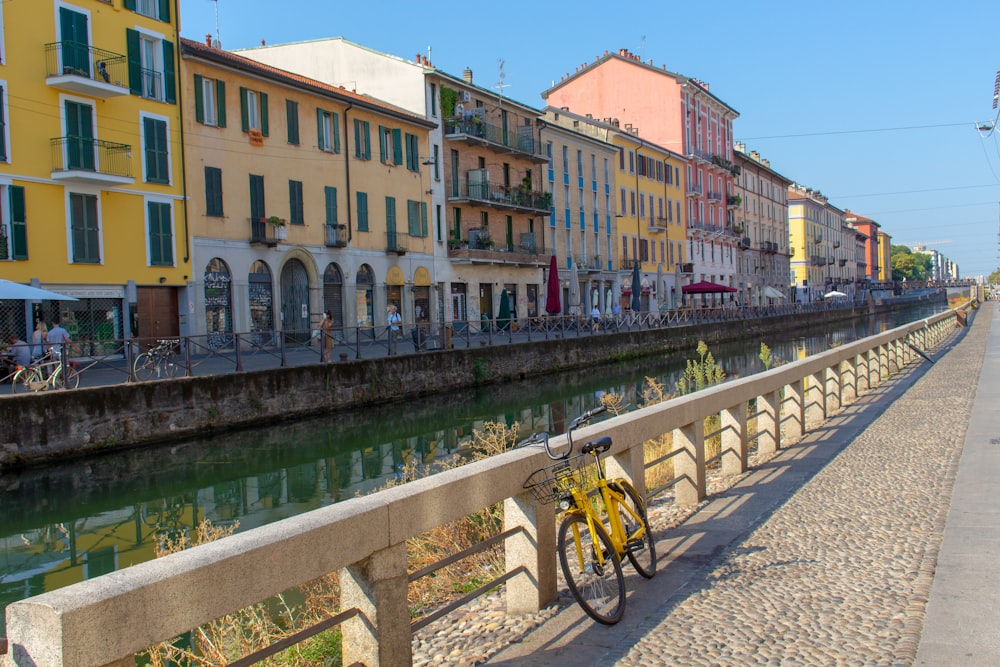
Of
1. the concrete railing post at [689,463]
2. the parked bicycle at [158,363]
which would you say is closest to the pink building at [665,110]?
the parked bicycle at [158,363]

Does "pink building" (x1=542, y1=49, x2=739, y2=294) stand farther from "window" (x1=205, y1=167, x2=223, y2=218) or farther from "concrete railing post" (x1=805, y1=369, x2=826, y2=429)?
"concrete railing post" (x1=805, y1=369, x2=826, y2=429)

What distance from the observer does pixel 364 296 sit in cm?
3528

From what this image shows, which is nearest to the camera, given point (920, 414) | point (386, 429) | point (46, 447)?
point (920, 414)

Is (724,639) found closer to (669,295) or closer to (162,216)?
(162,216)

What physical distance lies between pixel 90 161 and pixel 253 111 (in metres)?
6.60

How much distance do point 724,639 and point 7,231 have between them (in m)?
22.8

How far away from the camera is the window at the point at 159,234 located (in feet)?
86.8

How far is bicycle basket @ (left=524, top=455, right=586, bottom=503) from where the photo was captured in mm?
4469

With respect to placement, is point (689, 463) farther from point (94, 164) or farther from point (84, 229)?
point (94, 164)

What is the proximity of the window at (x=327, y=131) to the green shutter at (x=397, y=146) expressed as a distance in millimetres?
3583

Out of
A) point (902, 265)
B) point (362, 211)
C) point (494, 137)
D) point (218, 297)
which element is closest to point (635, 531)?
point (218, 297)

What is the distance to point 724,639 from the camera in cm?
409

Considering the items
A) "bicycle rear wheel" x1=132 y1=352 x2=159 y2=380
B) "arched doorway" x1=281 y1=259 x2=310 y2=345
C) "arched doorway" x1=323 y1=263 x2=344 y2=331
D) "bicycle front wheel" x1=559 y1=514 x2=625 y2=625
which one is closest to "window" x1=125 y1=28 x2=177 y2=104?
"arched doorway" x1=281 y1=259 x2=310 y2=345

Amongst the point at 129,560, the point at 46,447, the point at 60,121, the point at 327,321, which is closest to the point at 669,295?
the point at 327,321
